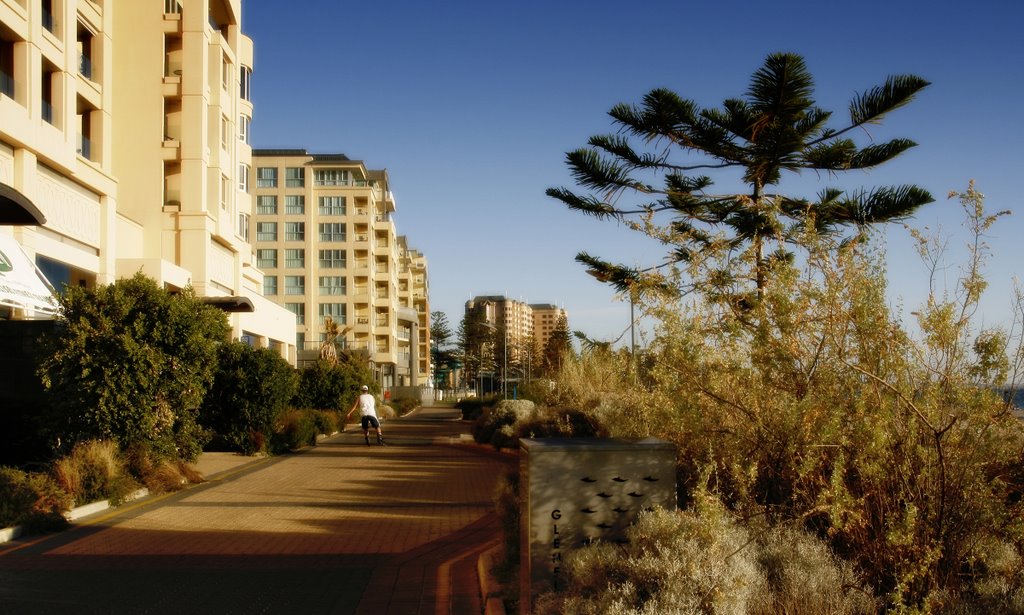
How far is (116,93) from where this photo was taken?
28.3 m

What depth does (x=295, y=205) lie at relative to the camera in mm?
73375

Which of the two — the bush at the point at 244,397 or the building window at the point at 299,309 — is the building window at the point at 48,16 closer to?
the bush at the point at 244,397

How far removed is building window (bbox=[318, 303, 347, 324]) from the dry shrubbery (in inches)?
2753

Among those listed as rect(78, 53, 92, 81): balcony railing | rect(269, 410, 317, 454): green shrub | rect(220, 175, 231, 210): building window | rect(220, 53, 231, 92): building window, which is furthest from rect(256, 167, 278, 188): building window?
rect(269, 410, 317, 454): green shrub

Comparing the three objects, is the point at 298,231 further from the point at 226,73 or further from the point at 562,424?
the point at 562,424

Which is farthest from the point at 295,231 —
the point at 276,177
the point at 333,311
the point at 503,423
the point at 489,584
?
the point at 489,584

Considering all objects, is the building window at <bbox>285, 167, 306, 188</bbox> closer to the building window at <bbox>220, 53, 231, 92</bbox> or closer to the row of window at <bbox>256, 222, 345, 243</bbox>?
the row of window at <bbox>256, 222, 345, 243</bbox>

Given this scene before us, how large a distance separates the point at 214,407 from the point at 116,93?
13946 millimetres

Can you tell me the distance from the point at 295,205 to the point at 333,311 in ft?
30.7

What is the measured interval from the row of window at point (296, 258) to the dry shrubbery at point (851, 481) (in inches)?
2755

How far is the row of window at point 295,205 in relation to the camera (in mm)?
73188

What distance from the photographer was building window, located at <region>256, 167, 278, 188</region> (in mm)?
73750

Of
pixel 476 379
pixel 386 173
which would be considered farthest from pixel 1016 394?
pixel 476 379

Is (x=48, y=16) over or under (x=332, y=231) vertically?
under
